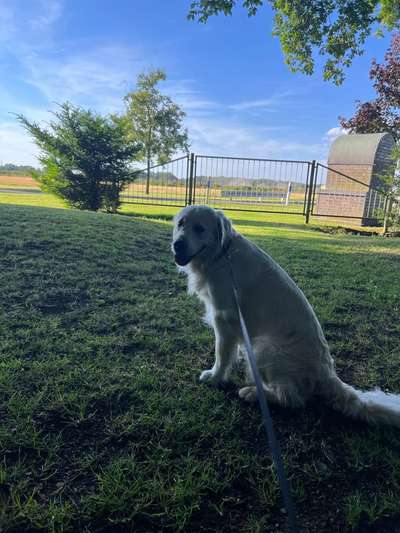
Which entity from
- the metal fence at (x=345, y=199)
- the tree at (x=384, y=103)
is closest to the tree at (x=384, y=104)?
the tree at (x=384, y=103)

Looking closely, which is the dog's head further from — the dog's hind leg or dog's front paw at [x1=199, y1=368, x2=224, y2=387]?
the dog's hind leg

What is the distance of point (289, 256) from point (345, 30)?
210 inches

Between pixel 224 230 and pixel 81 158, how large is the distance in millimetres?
10722

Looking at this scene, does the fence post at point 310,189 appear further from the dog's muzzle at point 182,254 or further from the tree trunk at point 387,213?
the dog's muzzle at point 182,254

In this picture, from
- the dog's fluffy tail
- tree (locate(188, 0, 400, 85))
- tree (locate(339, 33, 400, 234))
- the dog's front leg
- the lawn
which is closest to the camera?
the lawn

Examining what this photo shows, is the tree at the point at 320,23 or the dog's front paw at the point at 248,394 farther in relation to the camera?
the tree at the point at 320,23

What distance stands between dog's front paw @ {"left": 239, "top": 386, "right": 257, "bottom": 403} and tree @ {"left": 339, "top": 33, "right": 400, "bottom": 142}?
21.2 m

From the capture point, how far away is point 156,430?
205cm

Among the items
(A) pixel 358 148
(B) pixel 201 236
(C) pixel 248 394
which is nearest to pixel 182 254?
(B) pixel 201 236

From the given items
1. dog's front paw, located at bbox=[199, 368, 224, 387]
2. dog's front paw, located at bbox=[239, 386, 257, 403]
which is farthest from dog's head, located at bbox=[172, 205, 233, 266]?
dog's front paw, located at bbox=[239, 386, 257, 403]

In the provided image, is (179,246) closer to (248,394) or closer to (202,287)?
(202,287)

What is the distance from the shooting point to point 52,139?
12.0m

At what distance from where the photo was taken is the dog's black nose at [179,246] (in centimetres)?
259

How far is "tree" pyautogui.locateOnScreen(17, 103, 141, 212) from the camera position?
11.9m
